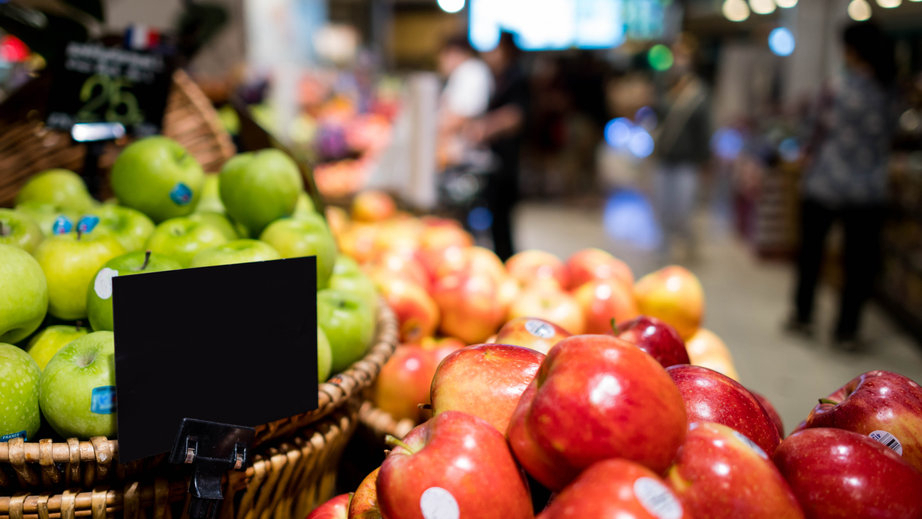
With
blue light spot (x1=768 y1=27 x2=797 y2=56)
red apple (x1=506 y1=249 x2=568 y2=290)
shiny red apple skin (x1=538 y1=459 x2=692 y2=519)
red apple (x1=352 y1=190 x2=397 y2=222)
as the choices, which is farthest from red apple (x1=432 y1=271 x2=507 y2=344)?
blue light spot (x1=768 y1=27 x2=797 y2=56)

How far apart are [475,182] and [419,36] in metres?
8.57

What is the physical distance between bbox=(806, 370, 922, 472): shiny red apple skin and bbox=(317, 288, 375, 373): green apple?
809 mm

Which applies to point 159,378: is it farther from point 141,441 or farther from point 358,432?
point 358,432

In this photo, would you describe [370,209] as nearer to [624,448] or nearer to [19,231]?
[19,231]

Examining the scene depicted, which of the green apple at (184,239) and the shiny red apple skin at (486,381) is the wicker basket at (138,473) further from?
the green apple at (184,239)

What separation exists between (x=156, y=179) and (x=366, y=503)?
0.92 metres

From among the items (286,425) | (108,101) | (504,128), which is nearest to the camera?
(286,425)

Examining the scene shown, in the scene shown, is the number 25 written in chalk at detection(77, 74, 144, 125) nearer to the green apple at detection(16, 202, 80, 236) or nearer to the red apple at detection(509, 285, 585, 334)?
the green apple at detection(16, 202, 80, 236)

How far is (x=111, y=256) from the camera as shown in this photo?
1147 mm

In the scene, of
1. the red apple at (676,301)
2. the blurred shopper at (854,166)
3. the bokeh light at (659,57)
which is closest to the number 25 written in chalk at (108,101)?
the red apple at (676,301)

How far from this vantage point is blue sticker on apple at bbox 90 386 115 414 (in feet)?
2.83

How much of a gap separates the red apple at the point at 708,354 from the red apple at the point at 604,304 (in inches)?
6.7

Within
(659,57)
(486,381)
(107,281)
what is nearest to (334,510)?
(486,381)

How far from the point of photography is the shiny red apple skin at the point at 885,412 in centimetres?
83
